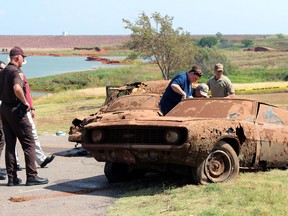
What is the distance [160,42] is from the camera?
40312 mm

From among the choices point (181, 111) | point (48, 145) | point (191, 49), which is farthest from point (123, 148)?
point (191, 49)

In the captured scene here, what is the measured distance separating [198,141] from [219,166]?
0.65 meters

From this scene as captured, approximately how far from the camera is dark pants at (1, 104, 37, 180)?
358 inches

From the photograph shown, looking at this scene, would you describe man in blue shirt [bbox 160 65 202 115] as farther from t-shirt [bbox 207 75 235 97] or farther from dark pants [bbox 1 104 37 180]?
dark pants [bbox 1 104 37 180]

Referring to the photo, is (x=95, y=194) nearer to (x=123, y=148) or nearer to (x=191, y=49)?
(x=123, y=148)

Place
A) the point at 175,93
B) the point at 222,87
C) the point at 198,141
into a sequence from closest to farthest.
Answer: the point at 198,141
the point at 175,93
the point at 222,87

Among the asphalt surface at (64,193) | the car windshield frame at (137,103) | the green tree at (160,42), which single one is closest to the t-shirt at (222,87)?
the car windshield frame at (137,103)

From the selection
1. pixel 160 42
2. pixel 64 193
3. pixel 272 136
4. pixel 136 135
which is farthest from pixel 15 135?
pixel 160 42

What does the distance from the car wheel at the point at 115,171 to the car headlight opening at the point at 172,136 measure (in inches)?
59.7

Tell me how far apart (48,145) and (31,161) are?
6.84 metres

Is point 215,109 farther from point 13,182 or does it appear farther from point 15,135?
point 13,182

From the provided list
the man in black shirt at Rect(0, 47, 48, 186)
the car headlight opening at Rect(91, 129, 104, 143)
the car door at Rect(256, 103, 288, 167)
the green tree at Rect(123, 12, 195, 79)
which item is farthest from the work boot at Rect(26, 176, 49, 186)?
the green tree at Rect(123, 12, 195, 79)

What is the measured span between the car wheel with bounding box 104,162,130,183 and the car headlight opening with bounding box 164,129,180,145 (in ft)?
4.98

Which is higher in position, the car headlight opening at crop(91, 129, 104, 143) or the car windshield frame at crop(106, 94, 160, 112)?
the car headlight opening at crop(91, 129, 104, 143)
